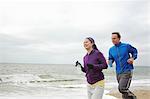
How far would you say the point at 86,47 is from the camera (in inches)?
185

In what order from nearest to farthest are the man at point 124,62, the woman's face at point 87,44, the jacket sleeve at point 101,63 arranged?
the jacket sleeve at point 101,63, the woman's face at point 87,44, the man at point 124,62

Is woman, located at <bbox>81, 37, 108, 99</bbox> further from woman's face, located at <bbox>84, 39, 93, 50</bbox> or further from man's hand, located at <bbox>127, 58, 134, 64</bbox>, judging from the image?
man's hand, located at <bbox>127, 58, 134, 64</bbox>

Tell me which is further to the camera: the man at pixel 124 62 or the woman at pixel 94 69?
the man at pixel 124 62

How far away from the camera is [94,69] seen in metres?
4.64

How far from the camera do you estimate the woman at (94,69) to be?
4613 mm

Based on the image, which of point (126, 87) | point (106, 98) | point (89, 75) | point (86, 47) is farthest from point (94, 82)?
point (106, 98)

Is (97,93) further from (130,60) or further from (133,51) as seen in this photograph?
(133,51)

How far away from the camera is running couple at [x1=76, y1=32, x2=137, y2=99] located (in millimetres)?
4641

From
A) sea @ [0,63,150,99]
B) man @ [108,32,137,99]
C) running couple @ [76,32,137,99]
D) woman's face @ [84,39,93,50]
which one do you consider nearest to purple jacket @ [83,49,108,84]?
running couple @ [76,32,137,99]

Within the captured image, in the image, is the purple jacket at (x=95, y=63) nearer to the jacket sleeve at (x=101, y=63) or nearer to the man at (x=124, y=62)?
the jacket sleeve at (x=101, y=63)

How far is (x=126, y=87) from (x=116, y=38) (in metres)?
0.83

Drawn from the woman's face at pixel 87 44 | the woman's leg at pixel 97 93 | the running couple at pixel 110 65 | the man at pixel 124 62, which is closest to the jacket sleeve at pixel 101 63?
the running couple at pixel 110 65

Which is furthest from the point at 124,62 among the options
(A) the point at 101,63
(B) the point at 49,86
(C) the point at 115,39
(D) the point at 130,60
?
(B) the point at 49,86

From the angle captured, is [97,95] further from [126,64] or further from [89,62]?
[126,64]
